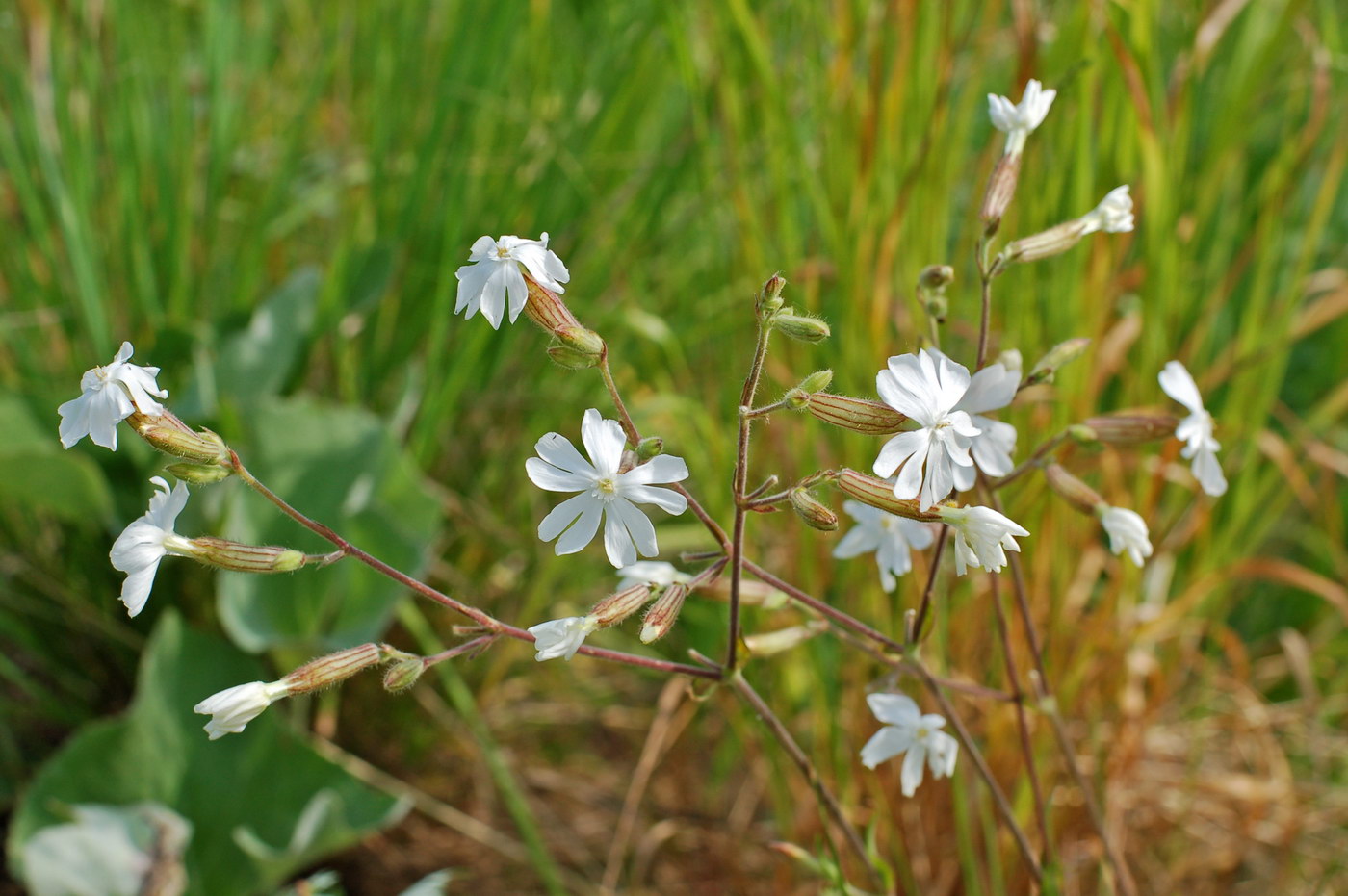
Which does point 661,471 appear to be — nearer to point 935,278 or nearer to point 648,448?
point 648,448

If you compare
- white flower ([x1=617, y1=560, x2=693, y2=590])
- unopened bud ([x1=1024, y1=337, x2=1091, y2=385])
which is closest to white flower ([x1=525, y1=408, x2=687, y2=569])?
white flower ([x1=617, y1=560, x2=693, y2=590])

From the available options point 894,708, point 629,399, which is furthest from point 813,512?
point 629,399

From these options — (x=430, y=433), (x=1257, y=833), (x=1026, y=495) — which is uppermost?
(x=1026, y=495)

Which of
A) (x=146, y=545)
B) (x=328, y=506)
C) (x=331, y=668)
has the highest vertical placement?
(x=146, y=545)

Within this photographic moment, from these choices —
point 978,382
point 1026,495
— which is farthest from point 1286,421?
point 978,382

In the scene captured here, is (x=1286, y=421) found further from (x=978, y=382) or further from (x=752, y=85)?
(x=978, y=382)
